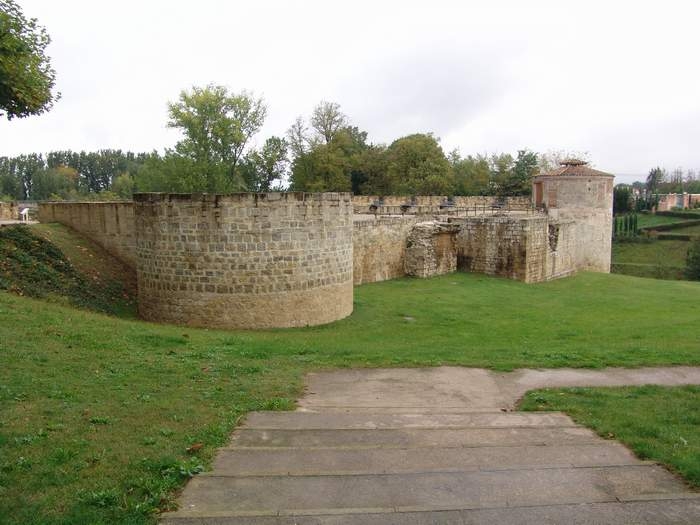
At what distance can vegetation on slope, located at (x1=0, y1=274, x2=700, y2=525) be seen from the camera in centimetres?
461

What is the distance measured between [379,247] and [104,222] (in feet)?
31.1

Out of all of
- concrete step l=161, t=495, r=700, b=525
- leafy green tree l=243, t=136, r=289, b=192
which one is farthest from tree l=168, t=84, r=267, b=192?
concrete step l=161, t=495, r=700, b=525

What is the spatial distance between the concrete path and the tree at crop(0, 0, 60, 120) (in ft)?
36.5

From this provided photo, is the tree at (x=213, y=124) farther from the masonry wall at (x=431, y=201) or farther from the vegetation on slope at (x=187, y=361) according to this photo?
the vegetation on slope at (x=187, y=361)

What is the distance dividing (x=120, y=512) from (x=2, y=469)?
130cm

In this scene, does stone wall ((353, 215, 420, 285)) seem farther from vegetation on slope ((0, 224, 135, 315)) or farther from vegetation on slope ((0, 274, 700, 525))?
vegetation on slope ((0, 224, 135, 315))

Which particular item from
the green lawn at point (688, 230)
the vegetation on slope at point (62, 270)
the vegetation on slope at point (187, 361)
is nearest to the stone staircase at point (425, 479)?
the vegetation on slope at point (187, 361)

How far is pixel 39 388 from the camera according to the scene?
6.88 meters

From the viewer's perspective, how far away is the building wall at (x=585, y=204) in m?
33.0

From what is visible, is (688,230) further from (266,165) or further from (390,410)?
(390,410)

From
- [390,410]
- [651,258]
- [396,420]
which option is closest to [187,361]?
[390,410]

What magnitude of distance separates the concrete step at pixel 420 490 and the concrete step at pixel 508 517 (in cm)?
9

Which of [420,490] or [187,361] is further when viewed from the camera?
[187,361]

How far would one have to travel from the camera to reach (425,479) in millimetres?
4820
